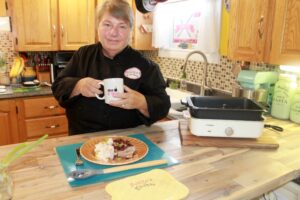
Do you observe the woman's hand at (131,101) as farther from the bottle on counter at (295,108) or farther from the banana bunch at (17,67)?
the banana bunch at (17,67)

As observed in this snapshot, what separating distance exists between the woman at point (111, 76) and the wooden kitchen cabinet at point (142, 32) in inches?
54.3

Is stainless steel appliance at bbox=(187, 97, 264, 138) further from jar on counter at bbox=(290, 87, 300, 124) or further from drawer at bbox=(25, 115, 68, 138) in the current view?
drawer at bbox=(25, 115, 68, 138)

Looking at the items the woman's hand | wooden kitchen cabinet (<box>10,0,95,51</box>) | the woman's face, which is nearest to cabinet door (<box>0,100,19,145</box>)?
wooden kitchen cabinet (<box>10,0,95,51</box>)

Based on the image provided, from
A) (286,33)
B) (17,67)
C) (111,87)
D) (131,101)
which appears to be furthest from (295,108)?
(17,67)

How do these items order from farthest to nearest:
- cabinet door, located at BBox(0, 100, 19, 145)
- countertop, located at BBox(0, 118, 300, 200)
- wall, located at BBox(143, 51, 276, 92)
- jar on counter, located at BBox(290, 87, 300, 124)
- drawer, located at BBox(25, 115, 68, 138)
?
drawer, located at BBox(25, 115, 68, 138), cabinet door, located at BBox(0, 100, 19, 145), wall, located at BBox(143, 51, 276, 92), jar on counter, located at BBox(290, 87, 300, 124), countertop, located at BBox(0, 118, 300, 200)

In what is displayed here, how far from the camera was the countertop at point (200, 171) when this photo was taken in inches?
28.4

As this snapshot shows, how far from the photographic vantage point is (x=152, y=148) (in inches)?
39.9

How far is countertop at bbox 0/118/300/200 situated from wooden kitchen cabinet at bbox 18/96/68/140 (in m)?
1.40

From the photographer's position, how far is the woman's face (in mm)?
1183

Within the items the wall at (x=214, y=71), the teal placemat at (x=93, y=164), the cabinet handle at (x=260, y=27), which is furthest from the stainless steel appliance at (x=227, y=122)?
the wall at (x=214, y=71)

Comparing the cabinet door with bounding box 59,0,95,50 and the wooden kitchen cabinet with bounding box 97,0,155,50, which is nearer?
the cabinet door with bounding box 59,0,95,50

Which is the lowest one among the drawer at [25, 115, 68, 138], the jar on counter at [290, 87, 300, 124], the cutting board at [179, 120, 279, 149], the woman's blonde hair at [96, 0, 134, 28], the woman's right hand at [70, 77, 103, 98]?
the drawer at [25, 115, 68, 138]

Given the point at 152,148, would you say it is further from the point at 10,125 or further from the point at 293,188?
the point at 10,125

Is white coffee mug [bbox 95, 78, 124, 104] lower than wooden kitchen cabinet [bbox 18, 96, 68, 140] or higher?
higher
